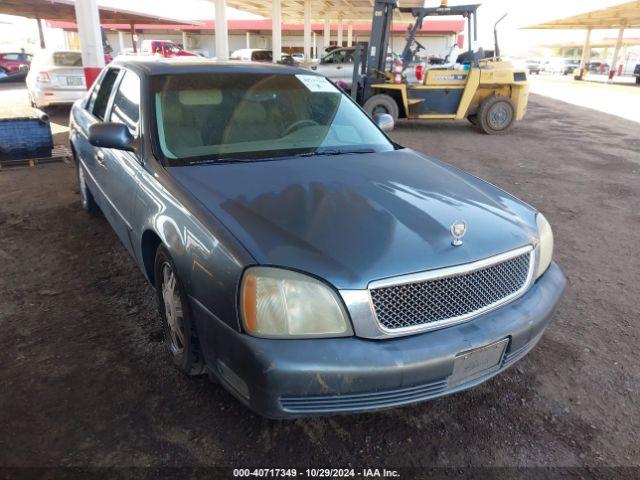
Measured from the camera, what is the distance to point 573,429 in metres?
2.32

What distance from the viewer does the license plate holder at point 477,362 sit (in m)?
1.97

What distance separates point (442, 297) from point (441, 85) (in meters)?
9.96

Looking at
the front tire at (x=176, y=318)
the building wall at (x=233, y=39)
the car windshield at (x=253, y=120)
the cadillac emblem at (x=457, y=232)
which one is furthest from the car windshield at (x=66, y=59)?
the building wall at (x=233, y=39)

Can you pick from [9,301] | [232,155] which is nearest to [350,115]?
[232,155]

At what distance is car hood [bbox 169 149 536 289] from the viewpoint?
1.92 meters

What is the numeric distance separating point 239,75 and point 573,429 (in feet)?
9.23

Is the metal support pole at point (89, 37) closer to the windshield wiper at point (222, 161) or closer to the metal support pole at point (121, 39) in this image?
the windshield wiper at point (222, 161)

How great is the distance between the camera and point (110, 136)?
2760 millimetres

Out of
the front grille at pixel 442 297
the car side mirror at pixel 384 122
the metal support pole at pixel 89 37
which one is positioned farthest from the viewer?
the metal support pole at pixel 89 37

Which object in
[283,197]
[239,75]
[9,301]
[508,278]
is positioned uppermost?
[239,75]

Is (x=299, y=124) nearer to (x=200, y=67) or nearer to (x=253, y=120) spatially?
(x=253, y=120)

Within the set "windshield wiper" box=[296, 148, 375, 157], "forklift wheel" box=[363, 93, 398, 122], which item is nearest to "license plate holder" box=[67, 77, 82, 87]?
"forklift wheel" box=[363, 93, 398, 122]

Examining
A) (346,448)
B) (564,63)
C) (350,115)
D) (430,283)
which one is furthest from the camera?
(564,63)

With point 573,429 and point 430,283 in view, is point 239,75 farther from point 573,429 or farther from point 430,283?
point 573,429
